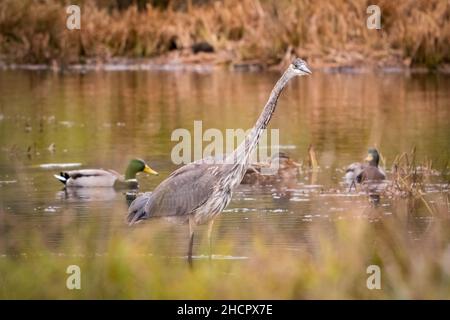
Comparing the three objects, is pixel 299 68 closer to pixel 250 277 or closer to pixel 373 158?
pixel 250 277

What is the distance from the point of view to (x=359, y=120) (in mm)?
20625

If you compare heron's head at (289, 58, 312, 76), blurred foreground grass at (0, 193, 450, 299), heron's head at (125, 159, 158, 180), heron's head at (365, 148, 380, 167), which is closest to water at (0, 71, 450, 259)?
heron's head at (125, 159, 158, 180)

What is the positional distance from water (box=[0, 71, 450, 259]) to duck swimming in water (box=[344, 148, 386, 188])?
Result: 194mm

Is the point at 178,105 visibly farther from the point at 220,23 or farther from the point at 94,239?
the point at 94,239

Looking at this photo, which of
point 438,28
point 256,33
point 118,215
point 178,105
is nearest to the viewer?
point 118,215

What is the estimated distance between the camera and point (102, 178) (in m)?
14.3

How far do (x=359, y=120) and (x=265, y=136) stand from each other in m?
2.08

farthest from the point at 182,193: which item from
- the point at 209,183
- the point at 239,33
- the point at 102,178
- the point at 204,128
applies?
the point at 239,33

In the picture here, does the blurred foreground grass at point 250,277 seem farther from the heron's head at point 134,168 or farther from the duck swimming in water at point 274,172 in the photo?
the duck swimming in water at point 274,172

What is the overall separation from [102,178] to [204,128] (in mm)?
5165

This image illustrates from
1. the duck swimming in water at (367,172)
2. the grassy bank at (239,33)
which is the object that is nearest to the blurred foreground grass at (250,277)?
the duck swimming in water at (367,172)

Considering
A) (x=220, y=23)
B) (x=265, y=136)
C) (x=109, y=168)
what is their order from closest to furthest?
(x=109, y=168), (x=265, y=136), (x=220, y=23)

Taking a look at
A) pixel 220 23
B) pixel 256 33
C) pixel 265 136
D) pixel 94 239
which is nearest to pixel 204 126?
pixel 265 136

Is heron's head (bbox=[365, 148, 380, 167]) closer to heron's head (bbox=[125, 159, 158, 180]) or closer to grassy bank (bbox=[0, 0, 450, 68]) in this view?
heron's head (bbox=[125, 159, 158, 180])
